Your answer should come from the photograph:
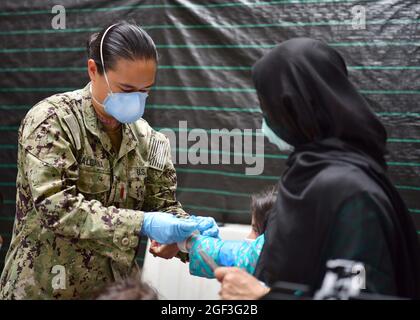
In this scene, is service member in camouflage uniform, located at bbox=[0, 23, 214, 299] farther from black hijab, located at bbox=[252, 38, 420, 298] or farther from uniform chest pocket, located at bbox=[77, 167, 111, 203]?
black hijab, located at bbox=[252, 38, 420, 298]

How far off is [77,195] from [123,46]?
492mm

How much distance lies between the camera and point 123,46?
179cm

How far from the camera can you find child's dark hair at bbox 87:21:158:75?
179cm

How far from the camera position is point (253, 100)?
3174 millimetres

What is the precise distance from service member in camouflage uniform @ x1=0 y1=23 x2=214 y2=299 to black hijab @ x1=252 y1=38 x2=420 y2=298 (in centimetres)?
49

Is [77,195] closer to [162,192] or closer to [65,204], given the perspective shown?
[65,204]

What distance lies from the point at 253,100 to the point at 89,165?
60.0 inches

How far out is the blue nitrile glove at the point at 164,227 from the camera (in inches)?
69.9

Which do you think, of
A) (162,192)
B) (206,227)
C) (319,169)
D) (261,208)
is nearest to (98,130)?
(162,192)

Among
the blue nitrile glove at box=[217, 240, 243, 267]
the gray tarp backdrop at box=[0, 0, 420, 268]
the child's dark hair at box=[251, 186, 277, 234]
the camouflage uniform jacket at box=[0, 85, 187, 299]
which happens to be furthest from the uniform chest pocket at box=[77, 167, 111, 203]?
the gray tarp backdrop at box=[0, 0, 420, 268]

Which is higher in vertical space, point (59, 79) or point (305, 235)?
point (59, 79)

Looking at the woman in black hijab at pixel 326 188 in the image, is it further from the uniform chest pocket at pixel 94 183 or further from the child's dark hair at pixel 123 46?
the uniform chest pocket at pixel 94 183
